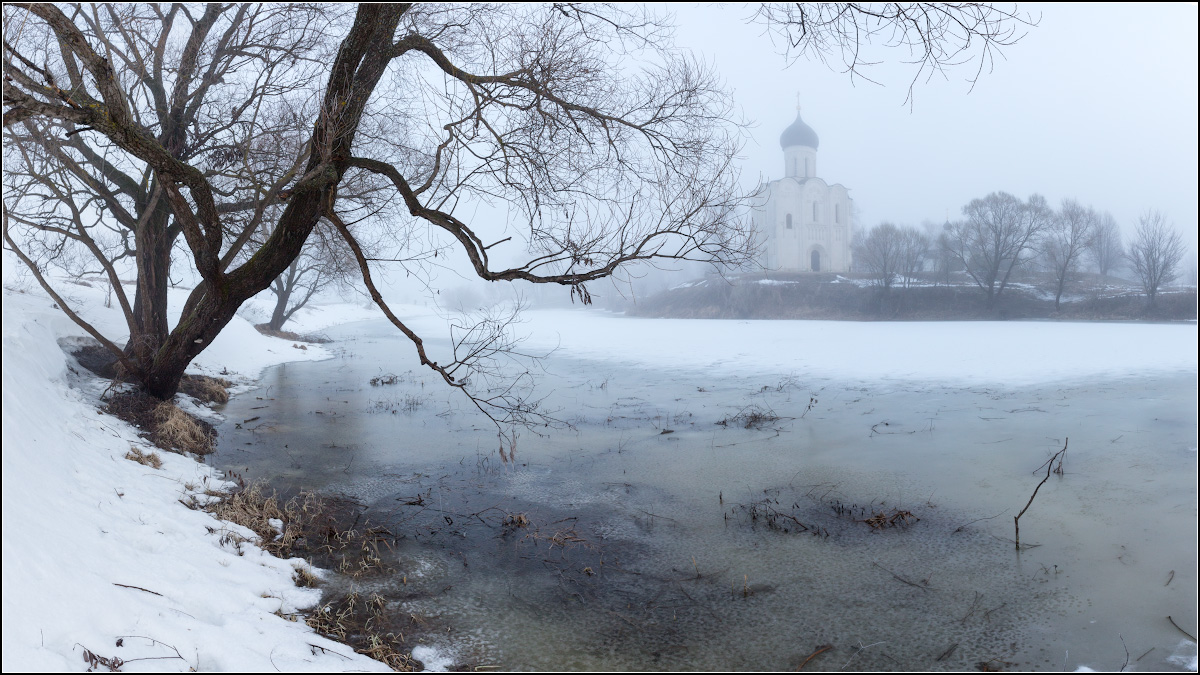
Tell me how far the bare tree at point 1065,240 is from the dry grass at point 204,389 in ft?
141

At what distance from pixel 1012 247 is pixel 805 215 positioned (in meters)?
23.1

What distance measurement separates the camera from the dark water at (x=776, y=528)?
462 centimetres

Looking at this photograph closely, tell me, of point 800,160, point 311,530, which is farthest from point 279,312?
point 800,160

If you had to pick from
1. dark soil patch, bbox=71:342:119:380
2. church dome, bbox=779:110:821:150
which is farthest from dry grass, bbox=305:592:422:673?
church dome, bbox=779:110:821:150

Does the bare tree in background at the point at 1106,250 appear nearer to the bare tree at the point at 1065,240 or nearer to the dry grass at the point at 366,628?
the bare tree at the point at 1065,240

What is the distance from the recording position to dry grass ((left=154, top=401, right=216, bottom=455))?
8.71 metres

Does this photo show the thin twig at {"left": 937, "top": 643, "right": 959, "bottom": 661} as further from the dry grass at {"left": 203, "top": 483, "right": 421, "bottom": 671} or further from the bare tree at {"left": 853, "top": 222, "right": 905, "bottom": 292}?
the bare tree at {"left": 853, "top": 222, "right": 905, "bottom": 292}

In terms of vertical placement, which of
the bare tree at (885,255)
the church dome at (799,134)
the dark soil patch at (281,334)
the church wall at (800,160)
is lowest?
the dark soil patch at (281,334)

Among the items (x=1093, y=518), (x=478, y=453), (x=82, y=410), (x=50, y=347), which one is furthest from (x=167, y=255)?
(x=1093, y=518)

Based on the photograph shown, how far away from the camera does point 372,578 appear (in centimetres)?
547

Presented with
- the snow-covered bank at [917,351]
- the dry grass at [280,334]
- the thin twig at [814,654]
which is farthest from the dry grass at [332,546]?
the dry grass at [280,334]

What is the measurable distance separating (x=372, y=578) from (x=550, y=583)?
4.47 feet

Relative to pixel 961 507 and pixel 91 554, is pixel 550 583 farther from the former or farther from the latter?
pixel 961 507

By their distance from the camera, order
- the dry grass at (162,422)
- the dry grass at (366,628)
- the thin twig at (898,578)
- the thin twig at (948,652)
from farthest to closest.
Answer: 1. the dry grass at (162,422)
2. the thin twig at (898,578)
3. the thin twig at (948,652)
4. the dry grass at (366,628)
